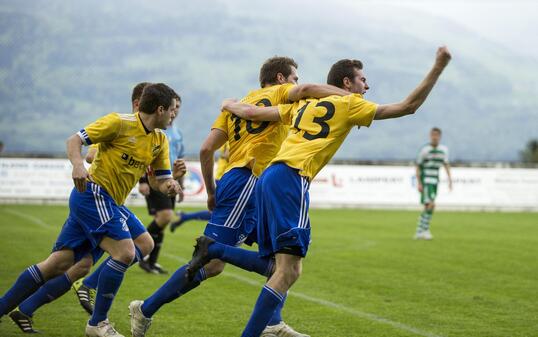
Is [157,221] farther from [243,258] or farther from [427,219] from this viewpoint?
[427,219]

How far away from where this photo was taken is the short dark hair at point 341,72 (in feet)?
21.9

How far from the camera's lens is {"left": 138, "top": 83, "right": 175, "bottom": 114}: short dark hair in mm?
7012

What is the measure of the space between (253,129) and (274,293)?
1.56 metres

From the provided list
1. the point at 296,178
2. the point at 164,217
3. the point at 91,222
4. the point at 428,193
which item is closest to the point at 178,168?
the point at 91,222

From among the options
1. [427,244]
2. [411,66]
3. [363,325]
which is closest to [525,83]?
[411,66]

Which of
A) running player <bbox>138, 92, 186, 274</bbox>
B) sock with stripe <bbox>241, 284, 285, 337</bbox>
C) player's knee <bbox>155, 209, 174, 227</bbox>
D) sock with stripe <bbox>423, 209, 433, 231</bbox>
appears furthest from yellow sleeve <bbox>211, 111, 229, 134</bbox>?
sock with stripe <bbox>423, 209, 433, 231</bbox>

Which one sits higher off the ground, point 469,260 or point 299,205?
point 299,205

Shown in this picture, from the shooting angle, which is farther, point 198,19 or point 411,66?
point 198,19

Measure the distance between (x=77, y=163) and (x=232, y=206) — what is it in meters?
1.29

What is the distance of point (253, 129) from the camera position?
7.20 meters

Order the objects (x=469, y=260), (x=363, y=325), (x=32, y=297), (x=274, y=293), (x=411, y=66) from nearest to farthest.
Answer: (x=274, y=293) → (x=32, y=297) → (x=363, y=325) → (x=469, y=260) → (x=411, y=66)

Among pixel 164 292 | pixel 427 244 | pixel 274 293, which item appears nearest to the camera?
pixel 274 293

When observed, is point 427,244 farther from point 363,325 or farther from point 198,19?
point 198,19

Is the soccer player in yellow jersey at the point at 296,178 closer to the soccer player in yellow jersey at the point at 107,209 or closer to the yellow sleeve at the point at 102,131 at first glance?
the soccer player in yellow jersey at the point at 107,209
